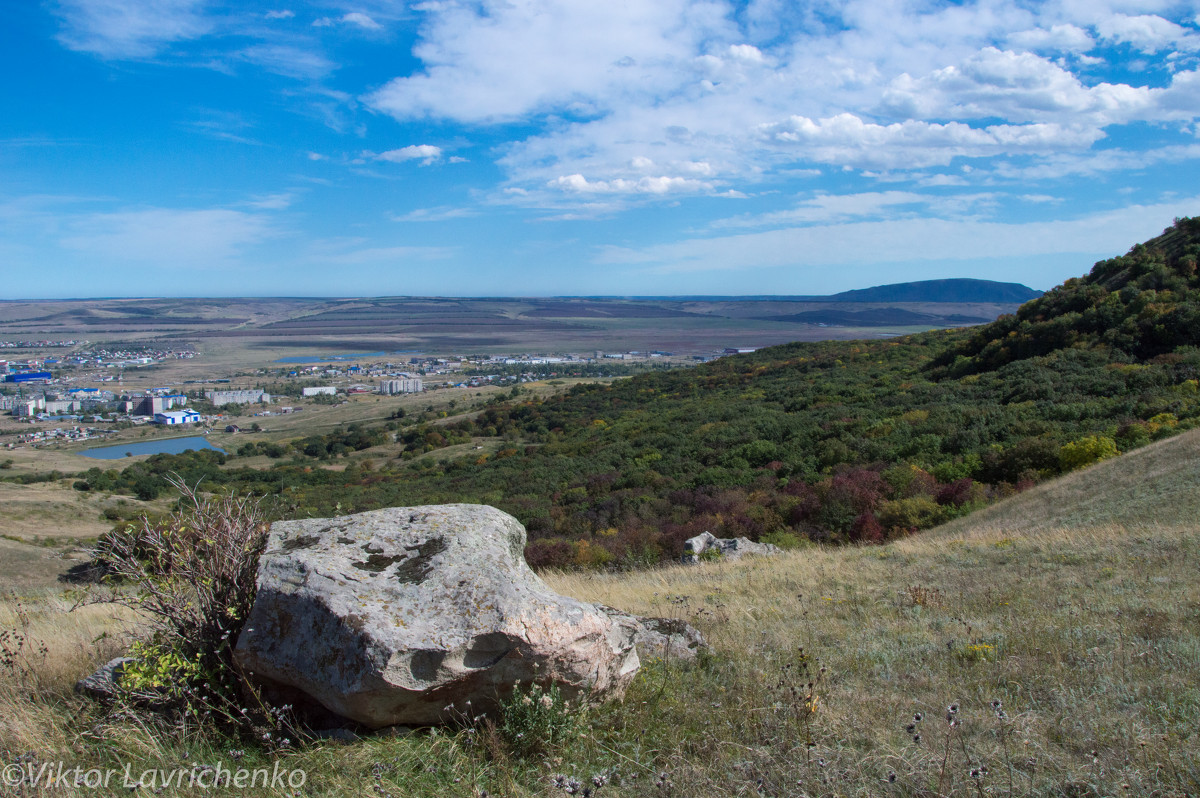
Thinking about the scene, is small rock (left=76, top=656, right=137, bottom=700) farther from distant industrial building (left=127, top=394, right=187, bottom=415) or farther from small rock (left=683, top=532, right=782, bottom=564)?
distant industrial building (left=127, top=394, right=187, bottom=415)

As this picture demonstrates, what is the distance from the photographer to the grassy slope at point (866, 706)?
323 centimetres

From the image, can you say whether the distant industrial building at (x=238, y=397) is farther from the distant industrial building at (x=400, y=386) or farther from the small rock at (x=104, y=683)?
the small rock at (x=104, y=683)

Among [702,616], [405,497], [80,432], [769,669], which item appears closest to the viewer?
[769,669]

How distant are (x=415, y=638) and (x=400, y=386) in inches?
3616

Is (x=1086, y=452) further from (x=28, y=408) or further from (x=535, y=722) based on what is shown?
(x=28, y=408)

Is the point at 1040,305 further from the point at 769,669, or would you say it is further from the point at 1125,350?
the point at 769,669

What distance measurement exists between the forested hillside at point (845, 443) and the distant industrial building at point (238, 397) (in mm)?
42884

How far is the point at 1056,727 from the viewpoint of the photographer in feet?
11.9

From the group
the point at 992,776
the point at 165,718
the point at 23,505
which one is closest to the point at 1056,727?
the point at 992,776

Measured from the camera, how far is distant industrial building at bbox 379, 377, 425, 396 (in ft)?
292

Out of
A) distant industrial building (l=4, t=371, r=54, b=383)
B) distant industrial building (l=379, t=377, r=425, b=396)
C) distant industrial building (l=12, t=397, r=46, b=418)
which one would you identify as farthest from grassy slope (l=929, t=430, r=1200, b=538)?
distant industrial building (l=4, t=371, r=54, b=383)

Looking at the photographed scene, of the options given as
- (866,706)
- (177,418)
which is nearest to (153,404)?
(177,418)

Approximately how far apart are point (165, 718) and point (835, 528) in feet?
45.2

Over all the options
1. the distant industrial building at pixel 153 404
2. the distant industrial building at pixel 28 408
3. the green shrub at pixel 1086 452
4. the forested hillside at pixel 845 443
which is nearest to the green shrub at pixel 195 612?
the forested hillside at pixel 845 443
